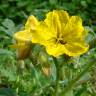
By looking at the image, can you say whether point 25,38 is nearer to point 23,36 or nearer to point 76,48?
point 23,36

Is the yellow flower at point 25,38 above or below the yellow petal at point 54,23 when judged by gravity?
below

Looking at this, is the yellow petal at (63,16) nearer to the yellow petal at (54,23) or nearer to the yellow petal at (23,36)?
the yellow petal at (54,23)

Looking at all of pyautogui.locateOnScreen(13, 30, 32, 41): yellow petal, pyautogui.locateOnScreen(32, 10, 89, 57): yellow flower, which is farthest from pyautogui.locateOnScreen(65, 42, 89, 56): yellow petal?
pyautogui.locateOnScreen(13, 30, 32, 41): yellow petal

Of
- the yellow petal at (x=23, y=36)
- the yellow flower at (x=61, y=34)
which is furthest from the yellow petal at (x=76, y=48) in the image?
the yellow petal at (x=23, y=36)

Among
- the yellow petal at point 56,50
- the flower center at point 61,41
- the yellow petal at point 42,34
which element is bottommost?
the flower center at point 61,41

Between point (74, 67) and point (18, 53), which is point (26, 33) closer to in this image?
point (18, 53)

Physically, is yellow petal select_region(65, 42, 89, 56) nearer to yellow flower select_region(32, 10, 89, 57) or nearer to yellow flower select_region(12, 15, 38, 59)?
yellow flower select_region(32, 10, 89, 57)

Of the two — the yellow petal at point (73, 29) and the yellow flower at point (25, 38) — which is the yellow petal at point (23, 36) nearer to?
the yellow flower at point (25, 38)

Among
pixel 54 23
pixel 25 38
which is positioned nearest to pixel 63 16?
pixel 54 23

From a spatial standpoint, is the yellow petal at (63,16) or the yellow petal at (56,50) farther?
the yellow petal at (63,16)

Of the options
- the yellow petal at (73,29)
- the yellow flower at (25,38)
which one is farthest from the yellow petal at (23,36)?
the yellow petal at (73,29)

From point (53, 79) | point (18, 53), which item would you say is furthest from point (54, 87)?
point (18, 53)
